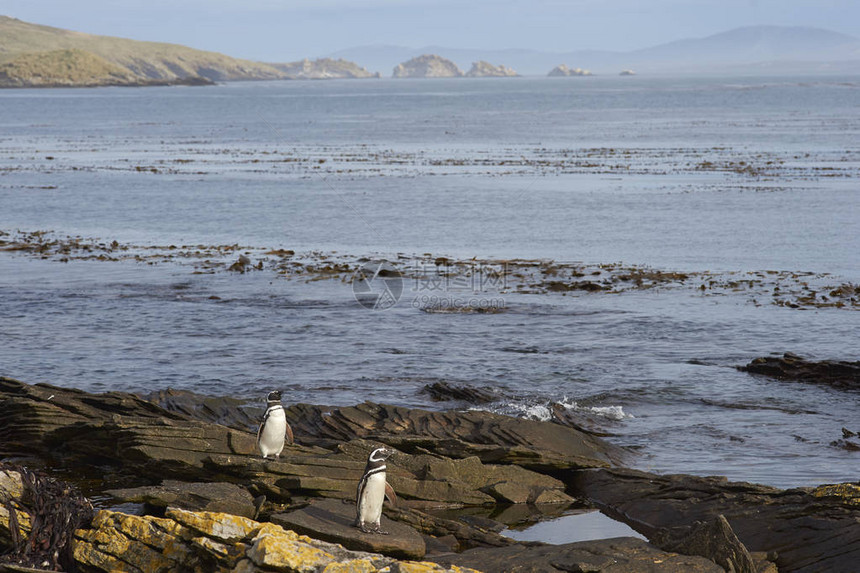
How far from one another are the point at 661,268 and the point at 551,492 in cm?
1962

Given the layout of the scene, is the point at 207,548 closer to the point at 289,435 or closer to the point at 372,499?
the point at 372,499

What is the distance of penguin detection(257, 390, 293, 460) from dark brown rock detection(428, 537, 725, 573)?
9.30 ft

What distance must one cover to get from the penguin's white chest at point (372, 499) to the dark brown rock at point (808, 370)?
11928 mm

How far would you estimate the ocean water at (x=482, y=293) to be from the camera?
17.8 meters

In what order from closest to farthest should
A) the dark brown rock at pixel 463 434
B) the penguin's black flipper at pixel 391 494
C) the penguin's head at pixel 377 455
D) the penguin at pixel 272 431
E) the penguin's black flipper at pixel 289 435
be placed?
the penguin's head at pixel 377 455, the penguin's black flipper at pixel 391 494, the penguin at pixel 272 431, the penguin's black flipper at pixel 289 435, the dark brown rock at pixel 463 434

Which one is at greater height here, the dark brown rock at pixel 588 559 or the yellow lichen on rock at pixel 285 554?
the yellow lichen on rock at pixel 285 554

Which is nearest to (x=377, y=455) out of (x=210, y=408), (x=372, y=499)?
(x=372, y=499)

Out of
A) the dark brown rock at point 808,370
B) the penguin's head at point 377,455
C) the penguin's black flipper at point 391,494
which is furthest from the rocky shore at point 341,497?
the dark brown rock at point 808,370

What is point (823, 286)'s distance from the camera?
2755 centimetres

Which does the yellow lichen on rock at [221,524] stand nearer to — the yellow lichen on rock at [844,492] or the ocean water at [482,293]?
the yellow lichen on rock at [844,492]

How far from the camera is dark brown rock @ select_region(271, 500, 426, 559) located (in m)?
9.48

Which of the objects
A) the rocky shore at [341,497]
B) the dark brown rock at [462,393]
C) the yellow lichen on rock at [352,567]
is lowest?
the dark brown rock at [462,393]

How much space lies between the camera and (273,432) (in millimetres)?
11555

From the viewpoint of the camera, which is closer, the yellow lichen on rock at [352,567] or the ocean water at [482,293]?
the yellow lichen on rock at [352,567]
